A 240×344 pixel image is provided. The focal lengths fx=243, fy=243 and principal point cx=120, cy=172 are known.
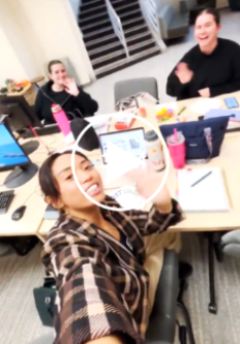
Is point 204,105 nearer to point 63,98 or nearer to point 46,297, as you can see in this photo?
point 63,98

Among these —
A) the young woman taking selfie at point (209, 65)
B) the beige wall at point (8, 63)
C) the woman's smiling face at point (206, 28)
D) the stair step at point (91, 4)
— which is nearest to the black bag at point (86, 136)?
the young woman taking selfie at point (209, 65)

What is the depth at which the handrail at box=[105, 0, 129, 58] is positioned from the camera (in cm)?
478

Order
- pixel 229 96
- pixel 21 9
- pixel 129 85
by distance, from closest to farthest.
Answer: pixel 229 96 → pixel 129 85 → pixel 21 9

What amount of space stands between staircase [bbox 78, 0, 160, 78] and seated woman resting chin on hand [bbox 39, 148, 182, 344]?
446 centimetres

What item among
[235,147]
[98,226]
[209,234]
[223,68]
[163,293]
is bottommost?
[209,234]

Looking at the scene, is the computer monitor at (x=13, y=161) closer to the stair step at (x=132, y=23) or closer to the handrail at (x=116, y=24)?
the handrail at (x=116, y=24)

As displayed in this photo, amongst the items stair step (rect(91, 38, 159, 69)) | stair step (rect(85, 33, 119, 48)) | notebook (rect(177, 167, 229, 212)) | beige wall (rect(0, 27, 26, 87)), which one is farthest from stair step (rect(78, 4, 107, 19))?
notebook (rect(177, 167, 229, 212))

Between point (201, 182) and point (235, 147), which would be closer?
point (201, 182)

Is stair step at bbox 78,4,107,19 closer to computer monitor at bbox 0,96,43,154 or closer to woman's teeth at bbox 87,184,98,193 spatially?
computer monitor at bbox 0,96,43,154

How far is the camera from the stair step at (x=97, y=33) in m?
5.27

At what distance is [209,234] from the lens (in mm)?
1391

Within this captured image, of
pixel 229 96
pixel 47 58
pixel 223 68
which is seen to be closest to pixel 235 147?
pixel 229 96

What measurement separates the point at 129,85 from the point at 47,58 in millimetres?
2983

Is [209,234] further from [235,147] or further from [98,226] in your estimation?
[98,226]
